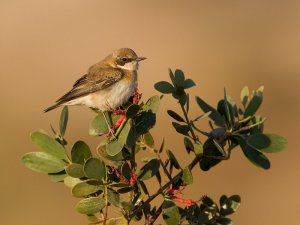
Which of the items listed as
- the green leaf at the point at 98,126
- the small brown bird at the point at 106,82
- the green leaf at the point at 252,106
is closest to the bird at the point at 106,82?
the small brown bird at the point at 106,82

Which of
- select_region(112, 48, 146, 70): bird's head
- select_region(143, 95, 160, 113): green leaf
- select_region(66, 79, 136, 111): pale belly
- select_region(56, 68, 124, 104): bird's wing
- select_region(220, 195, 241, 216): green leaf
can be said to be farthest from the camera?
select_region(112, 48, 146, 70): bird's head

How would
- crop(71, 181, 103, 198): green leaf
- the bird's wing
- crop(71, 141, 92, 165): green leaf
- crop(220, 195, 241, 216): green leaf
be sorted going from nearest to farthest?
crop(71, 181, 103, 198): green leaf, crop(71, 141, 92, 165): green leaf, crop(220, 195, 241, 216): green leaf, the bird's wing

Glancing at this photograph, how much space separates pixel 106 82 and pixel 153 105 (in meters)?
3.73

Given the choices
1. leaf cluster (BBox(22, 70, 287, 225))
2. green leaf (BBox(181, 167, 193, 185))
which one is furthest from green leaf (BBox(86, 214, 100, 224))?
green leaf (BBox(181, 167, 193, 185))

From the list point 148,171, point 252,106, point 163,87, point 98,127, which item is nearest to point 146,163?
point 148,171

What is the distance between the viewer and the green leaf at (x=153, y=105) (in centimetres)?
337

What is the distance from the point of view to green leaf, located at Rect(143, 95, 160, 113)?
337 centimetres

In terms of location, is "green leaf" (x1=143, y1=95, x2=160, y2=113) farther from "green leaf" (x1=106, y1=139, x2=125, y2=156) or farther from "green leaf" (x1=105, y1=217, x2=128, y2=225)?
"green leaf" (x1=105, y1=217, x2=128, y2=225)

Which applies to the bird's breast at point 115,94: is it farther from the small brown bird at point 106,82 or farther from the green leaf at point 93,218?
the green leaf at point 93,218

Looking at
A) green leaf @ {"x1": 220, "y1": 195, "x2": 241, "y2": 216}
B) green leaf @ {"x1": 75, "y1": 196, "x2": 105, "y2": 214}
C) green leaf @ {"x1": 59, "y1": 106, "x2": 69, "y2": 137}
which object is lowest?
green leaf @ {"x1": 220, "y1": 195, "x2": 241, "y2": 216}

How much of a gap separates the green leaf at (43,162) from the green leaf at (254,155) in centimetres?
98

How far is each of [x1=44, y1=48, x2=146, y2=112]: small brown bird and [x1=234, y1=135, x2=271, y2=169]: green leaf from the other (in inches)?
118

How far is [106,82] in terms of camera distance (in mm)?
7062

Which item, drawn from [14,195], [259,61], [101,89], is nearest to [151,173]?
[101,89]
